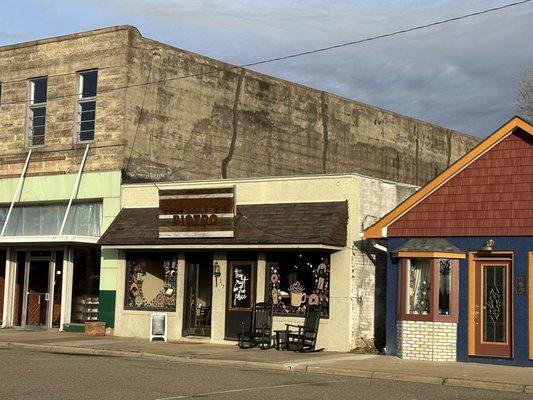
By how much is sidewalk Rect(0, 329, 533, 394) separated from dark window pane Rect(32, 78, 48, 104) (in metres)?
8.20

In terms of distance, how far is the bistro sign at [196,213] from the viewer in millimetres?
24141

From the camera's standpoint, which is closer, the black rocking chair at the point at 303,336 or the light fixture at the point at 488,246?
the light fixture at the point at 488,246

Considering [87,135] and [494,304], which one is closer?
[494,304]

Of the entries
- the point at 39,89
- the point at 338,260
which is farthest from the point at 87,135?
the point at 338,260

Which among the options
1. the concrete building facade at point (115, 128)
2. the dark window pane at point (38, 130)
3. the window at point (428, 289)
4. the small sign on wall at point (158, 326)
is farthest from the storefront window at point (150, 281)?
the window at point (428, 289)

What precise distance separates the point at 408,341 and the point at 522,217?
3911mm

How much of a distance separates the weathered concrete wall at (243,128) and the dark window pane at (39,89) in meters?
3.84

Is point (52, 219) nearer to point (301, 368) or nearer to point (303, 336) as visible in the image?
point (303, 336)

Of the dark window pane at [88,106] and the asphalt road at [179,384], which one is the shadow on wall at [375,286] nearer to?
the asphalt road at [179,384]

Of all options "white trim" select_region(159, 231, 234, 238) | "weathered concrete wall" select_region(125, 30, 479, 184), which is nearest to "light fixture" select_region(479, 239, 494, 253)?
"white trim" select_region(159, 231, 234, 238)

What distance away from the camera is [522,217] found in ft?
65.2

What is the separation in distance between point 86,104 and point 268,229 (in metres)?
8.54

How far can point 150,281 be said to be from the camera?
2633 centimetres

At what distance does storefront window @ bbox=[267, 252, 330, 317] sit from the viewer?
2338 cm
